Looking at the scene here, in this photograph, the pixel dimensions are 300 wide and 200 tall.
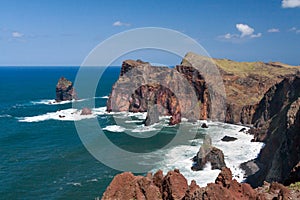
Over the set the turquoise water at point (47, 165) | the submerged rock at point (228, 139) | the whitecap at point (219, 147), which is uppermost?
the submerged rock at point (228, 139)

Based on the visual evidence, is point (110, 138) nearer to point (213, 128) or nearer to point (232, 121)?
point (213, 128)

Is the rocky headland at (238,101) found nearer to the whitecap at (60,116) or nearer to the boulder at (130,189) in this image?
the boulder at (130,189)

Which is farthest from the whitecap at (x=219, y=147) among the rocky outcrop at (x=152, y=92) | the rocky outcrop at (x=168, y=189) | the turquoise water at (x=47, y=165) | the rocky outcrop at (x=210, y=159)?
the rocky outcrop at (x=168, y=189)

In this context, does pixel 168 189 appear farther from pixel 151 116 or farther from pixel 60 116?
pixel 60 116

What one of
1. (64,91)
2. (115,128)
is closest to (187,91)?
(115,128)

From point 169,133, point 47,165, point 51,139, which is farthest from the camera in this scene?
point 169,133

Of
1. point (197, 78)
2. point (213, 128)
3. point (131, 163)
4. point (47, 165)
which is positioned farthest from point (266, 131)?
point (47, 165)

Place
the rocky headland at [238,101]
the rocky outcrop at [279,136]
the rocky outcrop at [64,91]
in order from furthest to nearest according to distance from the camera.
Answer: the rocky outcrop at [64,91] < the rocky headland at [238,101] < the rocky outcrop at [279,136]
